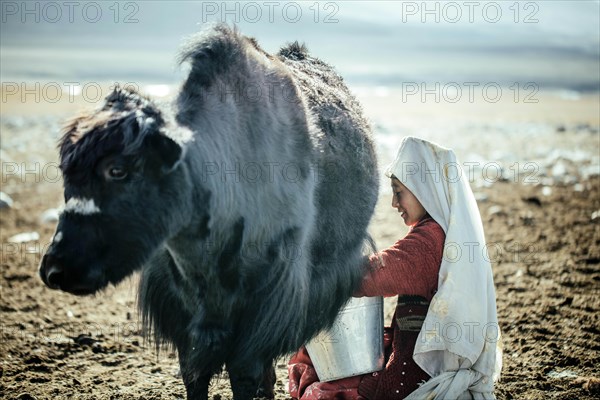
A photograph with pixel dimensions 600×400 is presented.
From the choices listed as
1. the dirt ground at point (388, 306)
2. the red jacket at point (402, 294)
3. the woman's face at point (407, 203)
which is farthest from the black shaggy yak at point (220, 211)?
the dirt ground at point (388, 306)

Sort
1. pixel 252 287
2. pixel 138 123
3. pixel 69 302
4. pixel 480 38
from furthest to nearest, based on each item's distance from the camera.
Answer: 1. pixel 480 38
2. pixel 69 302
3. pixel 252 287
4. pixel 138 123

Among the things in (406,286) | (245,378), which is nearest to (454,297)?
(406,286)

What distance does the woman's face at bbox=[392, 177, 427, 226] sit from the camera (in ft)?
13.4

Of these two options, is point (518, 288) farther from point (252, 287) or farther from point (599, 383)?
point (252, 287)

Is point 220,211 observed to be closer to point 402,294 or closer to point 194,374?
point 194,374

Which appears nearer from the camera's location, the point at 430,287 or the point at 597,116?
the point at 430,287

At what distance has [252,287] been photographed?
143 inches

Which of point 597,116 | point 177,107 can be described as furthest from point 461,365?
point 597,116

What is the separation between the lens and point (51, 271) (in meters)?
2.96

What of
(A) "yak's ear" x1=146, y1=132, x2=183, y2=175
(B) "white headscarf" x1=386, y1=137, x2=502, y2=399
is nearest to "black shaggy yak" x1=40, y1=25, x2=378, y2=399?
(A) "yak's ear" x1=146, y1=132, x2=183, y2=175

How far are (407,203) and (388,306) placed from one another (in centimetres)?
205

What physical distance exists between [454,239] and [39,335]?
10.7 feet

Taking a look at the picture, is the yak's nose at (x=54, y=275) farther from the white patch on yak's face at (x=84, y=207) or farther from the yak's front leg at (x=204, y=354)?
the yak's front leg at (x=204, y=354)

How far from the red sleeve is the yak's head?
4.60 feet
